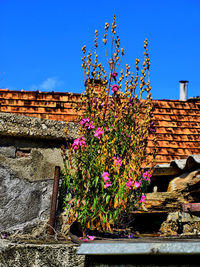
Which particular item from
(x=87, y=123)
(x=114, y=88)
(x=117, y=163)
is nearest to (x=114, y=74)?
(x=114, y=88)

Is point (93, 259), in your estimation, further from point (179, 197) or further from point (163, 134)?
point (163, 134)

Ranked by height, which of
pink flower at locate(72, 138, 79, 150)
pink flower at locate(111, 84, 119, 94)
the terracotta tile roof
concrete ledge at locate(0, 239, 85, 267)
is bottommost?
concrete ledge at locate(0, 239, 85, 267)

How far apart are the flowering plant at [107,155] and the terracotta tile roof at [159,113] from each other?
3558 millimetres

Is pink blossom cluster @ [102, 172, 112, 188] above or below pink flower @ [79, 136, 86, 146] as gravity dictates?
below

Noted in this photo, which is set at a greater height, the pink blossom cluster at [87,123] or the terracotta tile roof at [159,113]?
the terracotta tile roof at [159,113]

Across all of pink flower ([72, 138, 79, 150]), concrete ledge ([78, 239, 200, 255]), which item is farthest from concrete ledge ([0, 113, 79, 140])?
concrete ledge ([78, 239, 200, 255])

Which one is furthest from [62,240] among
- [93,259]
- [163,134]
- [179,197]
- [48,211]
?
[163,134]

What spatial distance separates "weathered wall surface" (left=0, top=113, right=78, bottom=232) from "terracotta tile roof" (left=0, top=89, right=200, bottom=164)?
4175mm

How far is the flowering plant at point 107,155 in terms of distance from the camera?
2.80 m

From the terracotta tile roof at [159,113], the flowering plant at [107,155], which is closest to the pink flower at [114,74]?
the flowering plant at [107,155]

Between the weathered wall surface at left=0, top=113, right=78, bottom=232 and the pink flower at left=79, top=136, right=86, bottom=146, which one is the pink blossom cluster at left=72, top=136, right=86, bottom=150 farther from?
the weathered wall surface at left=0, top=113, right=78, bottom=232

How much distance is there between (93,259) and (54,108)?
6320 mm

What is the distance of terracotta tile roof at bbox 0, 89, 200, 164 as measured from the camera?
23.3ft

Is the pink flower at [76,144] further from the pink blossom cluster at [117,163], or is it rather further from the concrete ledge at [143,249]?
the concrete ledge at [143,249]
